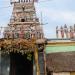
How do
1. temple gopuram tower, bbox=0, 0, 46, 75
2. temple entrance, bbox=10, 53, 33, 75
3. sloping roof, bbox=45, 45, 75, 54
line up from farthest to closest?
temple entrance, bbox=10, 53, 33, 75 → sloping roof, bbox=45, 45, 75, 54 → temple gopuram tower, bbox=0, 0, 46, 75

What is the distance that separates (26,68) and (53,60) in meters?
4.09

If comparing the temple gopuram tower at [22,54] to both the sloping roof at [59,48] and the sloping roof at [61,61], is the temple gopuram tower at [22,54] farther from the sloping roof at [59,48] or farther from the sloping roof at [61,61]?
the sloping roof at [59,48]

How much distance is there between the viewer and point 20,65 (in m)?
20.2

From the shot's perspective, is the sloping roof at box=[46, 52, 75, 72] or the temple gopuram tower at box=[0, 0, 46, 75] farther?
the sloping roof at box=[46, 52, 75, 72]

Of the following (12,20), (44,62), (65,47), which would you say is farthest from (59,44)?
(12,20)

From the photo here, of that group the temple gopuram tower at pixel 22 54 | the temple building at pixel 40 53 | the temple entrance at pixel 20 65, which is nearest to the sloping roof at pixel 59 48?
the temple building at pixel 40 53

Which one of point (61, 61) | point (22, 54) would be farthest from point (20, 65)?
point (61, 61)

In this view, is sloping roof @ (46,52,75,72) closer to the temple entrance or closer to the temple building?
the temple building

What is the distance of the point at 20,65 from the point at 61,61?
413cm

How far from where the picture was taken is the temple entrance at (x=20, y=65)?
1837 centimetres

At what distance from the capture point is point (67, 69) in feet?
53.6

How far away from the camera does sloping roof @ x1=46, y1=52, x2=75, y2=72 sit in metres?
16.4

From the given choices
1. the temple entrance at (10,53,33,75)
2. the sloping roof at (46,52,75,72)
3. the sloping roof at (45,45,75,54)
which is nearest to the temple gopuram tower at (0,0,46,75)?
the temple entrance at (10,53,33,75)

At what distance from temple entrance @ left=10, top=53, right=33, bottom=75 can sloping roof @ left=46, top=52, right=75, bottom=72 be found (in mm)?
1766
